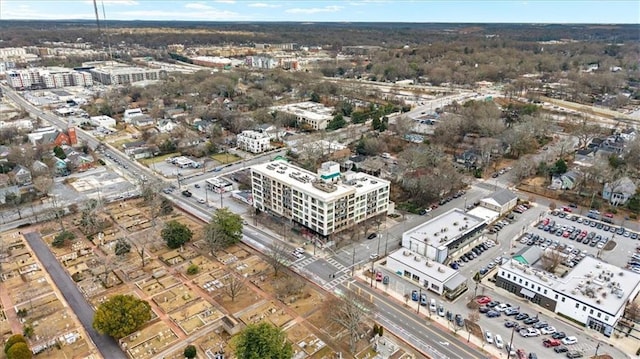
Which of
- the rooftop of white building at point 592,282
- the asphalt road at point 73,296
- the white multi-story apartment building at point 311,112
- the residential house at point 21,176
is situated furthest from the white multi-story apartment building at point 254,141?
the rooftop of white building at point 592,282

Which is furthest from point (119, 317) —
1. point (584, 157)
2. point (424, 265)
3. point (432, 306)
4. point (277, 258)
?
point (584, 157)

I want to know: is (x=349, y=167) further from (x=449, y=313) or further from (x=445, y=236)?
(x=449, y=313)

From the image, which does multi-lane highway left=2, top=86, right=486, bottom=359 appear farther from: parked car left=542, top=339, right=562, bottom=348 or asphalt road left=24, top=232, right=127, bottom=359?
parked car left=542, top=339, right=562, bottom=348

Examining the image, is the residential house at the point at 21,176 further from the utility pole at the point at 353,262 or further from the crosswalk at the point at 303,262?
the utility pole at the point at 353,262

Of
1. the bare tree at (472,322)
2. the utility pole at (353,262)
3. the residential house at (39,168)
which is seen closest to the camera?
the bare tree at (472,322)

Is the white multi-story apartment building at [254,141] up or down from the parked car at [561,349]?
up

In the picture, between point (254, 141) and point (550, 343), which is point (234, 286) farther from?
point (254, 141)
